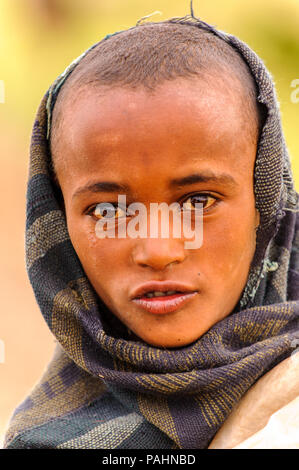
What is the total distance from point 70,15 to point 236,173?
7.20m

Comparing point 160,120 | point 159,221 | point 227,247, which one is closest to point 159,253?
point 159,221

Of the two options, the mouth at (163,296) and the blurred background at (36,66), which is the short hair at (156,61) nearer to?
the mouth at (163,296)

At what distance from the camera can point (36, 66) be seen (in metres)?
7.81

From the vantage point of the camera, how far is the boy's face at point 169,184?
1.33 metres

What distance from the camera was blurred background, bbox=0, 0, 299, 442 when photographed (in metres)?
4.95

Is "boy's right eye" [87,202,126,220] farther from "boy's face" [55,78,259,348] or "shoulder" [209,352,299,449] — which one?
"shoulder" [209,352,299,449]

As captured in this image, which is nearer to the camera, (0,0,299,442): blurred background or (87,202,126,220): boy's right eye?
(87,202,126,220): boy's right eye

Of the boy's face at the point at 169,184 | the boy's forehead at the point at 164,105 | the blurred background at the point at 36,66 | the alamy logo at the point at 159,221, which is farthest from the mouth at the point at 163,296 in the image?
the blurred background at the point at 36,66

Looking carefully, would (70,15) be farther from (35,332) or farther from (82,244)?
(82,244)

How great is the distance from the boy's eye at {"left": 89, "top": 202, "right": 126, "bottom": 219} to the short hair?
0.26m

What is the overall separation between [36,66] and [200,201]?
22.9 feet

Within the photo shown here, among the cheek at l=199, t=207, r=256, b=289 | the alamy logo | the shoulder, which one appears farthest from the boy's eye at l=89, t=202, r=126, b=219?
the shoulder

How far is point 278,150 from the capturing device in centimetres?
151

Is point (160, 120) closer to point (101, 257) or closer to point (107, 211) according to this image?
point (107, 211)
